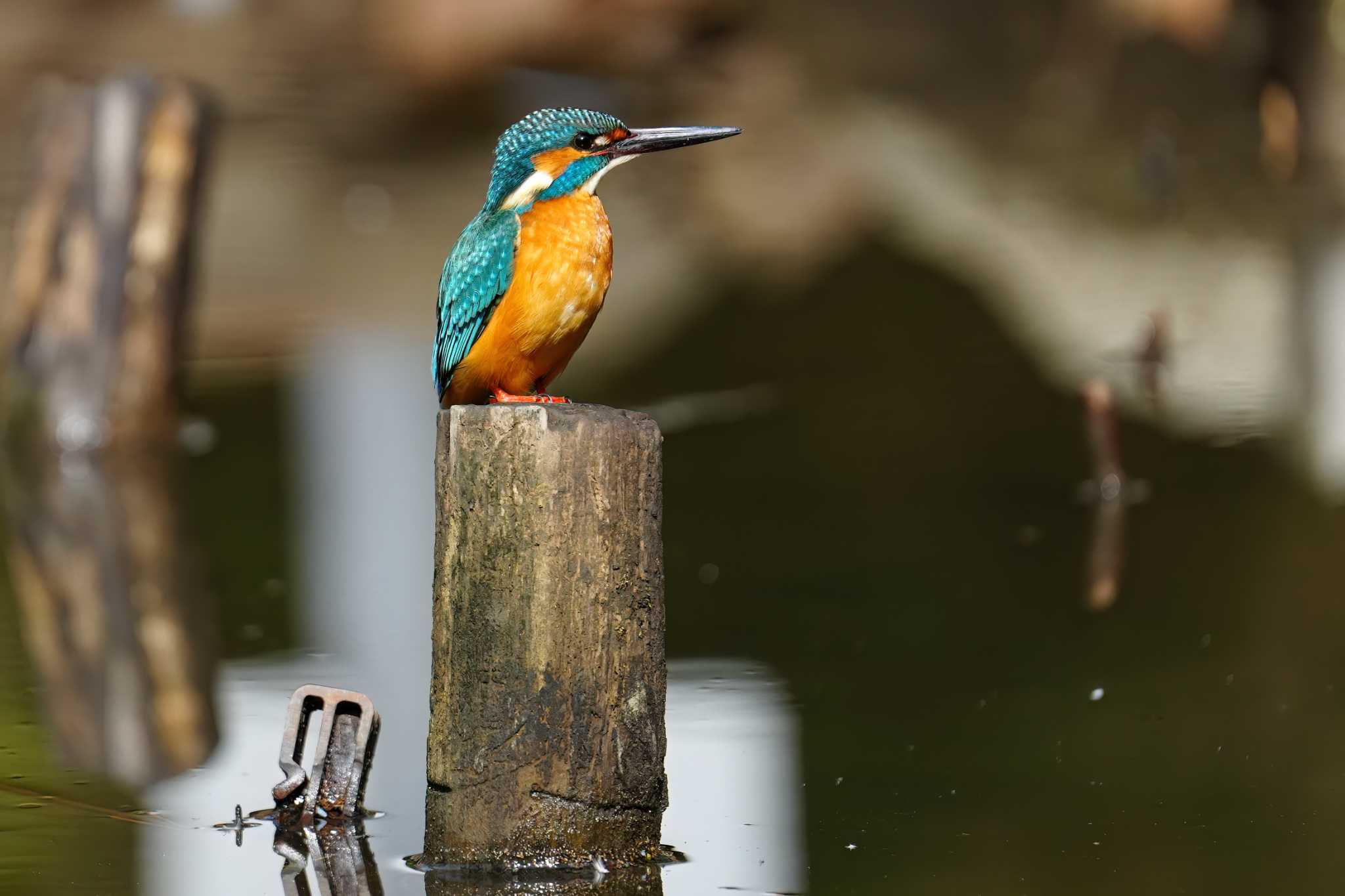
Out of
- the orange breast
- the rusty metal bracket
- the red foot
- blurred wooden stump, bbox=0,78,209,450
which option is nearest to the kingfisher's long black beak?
the orange breast

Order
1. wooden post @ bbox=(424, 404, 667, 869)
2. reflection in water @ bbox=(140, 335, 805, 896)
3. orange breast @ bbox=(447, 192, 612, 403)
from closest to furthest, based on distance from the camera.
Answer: wooden post @ bbox=(424, 404, 667, 869)
reflection in water @ bbox=(140, 335, 805, 896)
orange breast @ bbox=(447, 192, 612, 403)

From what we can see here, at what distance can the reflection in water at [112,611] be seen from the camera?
3.99 meters

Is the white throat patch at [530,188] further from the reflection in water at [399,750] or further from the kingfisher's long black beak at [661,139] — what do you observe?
the reflection in water at [399,750]

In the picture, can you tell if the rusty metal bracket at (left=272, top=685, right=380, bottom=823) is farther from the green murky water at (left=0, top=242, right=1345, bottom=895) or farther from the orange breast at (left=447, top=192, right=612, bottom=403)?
the orange breast at (left=447, top=192, right=612, bottom=403)

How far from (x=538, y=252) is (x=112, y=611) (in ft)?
9.59

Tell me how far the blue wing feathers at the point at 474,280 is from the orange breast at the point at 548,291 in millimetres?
17

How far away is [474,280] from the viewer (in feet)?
10.2

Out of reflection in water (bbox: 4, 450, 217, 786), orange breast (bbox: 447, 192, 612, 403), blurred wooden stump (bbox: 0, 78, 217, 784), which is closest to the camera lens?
orange breast (bbox: 447, 192, 612, 403)

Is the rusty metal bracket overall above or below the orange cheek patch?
below

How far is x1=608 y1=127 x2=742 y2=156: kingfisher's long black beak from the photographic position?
10.1 ft

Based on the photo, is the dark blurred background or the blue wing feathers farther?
the dark blurred background

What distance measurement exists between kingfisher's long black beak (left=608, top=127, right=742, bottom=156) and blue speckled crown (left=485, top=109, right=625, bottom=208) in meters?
0.03

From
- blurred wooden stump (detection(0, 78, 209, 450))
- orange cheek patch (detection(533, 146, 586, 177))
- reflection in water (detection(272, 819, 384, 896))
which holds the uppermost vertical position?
blurred wooden stump (detection(0, 78, 209, 450))

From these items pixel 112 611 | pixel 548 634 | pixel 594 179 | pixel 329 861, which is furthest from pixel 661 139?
Answer: pixel 112 611
